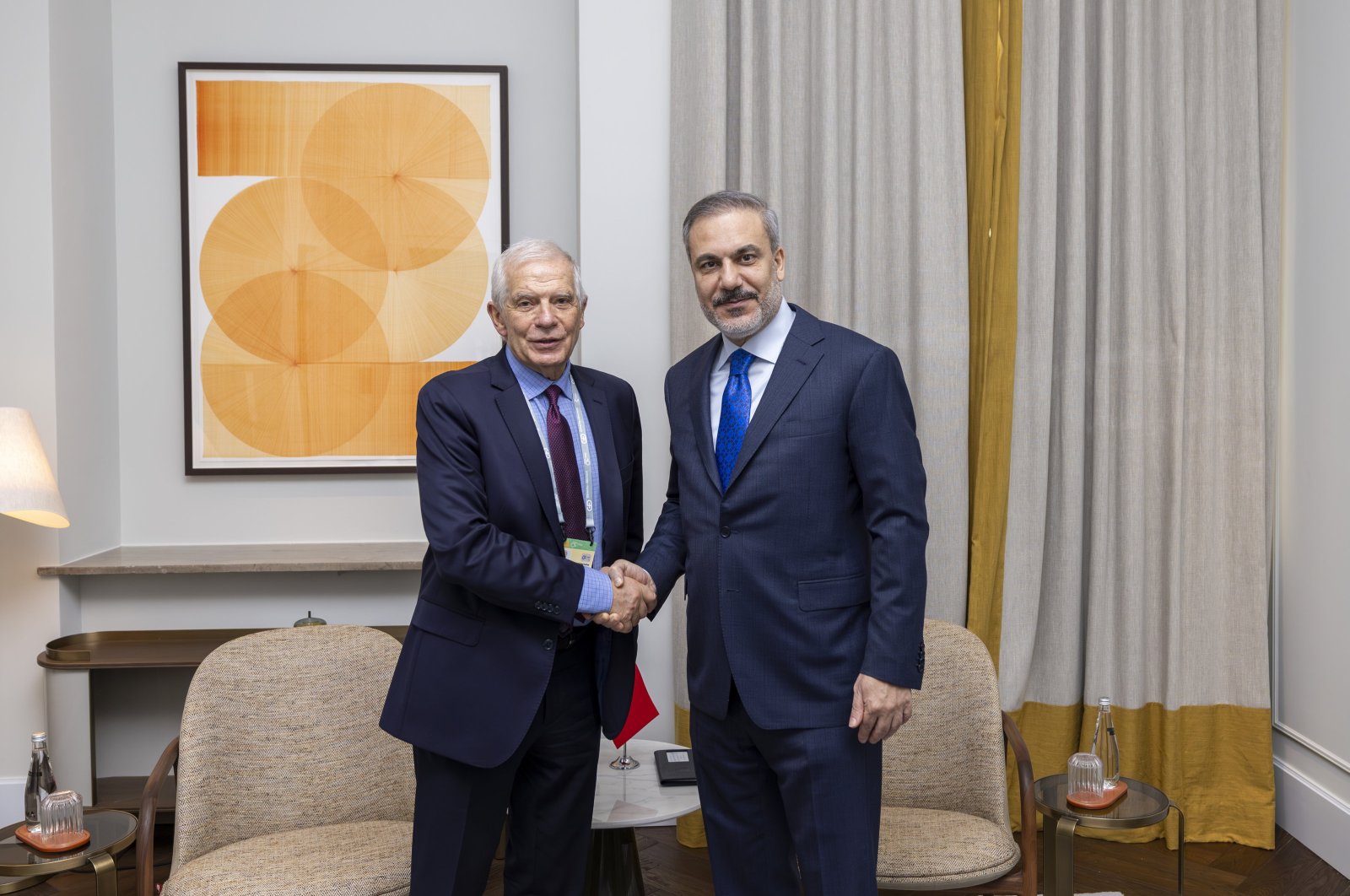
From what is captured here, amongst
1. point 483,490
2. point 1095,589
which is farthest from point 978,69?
point 483,490

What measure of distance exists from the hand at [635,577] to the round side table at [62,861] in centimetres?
124

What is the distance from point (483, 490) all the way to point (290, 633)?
2.91 feet

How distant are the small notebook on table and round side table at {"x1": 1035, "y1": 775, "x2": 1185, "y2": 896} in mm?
862

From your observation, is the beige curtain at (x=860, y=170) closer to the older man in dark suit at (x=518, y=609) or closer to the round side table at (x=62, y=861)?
the older man in dark suit at (x=518, y=609)

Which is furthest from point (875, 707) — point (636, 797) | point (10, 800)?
point (10, 800)

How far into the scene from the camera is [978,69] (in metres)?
3.39

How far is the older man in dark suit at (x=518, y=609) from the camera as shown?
2.04 metres

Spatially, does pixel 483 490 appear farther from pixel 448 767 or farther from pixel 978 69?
pixel 978 69

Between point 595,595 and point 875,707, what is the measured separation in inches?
23.8

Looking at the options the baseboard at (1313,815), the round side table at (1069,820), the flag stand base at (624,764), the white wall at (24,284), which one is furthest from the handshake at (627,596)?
the baseboard at (1313,815)

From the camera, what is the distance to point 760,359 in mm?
2076

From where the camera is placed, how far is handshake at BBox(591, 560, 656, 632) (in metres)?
2.09

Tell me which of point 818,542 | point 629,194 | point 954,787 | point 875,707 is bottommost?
point 954,787

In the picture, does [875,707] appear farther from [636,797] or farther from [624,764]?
[624,764]
